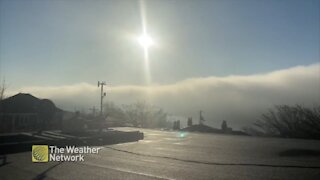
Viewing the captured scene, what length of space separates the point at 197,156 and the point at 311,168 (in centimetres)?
590

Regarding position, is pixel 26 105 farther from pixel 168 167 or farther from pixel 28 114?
pixel 168 167

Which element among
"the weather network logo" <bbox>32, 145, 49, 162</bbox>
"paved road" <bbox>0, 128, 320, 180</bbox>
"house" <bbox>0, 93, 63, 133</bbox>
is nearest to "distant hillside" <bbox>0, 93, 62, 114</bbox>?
"house" <bbox>0, 93, 63, 133</bbox>

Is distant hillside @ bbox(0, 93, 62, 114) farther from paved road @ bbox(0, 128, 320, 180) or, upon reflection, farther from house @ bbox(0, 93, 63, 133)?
paved road @ bbox(0, 128, 320, 180)

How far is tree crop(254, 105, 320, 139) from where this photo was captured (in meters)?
43.2

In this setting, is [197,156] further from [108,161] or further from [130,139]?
[130,139]

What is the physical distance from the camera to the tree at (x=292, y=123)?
1703 inches

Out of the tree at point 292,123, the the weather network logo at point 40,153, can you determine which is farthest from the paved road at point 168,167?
the tree at point 292,123

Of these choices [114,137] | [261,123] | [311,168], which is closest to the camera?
[311,168]

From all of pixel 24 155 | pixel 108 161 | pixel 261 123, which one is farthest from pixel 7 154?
pixel 261 123

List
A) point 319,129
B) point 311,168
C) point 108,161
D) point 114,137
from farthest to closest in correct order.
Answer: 1. point 319,129
2. point 114,137
3. point 108,161
4. point 311,168

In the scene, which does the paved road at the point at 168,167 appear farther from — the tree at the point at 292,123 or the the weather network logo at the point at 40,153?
the tree at the point at 292,123

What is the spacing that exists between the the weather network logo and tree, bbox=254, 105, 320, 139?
29.1 meters

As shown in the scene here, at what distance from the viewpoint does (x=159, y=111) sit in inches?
4328

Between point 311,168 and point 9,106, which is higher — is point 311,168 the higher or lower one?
the lower one
